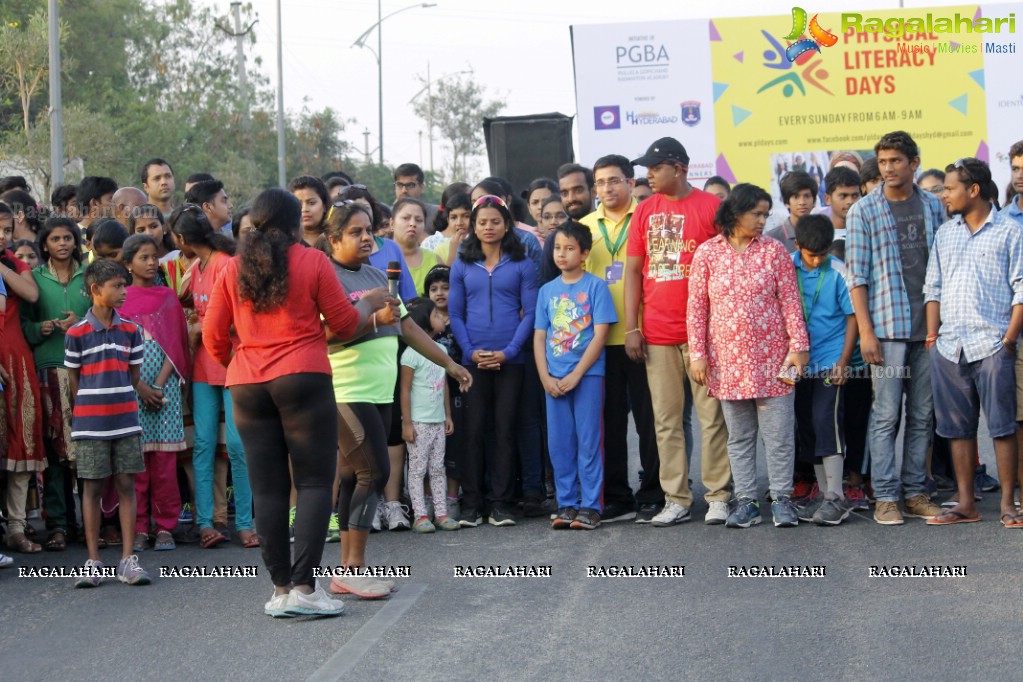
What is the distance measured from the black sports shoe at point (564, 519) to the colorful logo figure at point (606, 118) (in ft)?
26.5

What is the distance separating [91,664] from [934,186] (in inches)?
317

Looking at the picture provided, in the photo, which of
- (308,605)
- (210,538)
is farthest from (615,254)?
(308,605)

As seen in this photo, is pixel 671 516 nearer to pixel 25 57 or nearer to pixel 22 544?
pixel 22 544

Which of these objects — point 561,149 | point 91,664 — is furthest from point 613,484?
point 561,149

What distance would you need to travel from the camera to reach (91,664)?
5.81 meters

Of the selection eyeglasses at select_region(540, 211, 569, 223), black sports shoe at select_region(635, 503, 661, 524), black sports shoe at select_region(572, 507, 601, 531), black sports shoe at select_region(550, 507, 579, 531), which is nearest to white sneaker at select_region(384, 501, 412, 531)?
black sports shoe at select_region(550, 507, 579, 531)

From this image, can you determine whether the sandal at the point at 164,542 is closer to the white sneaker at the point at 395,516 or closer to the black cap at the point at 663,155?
the white sneaker at the point at 395,516

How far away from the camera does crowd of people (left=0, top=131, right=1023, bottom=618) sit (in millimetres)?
8188

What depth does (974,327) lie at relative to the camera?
8.18 meters

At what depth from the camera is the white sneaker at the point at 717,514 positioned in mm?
8539

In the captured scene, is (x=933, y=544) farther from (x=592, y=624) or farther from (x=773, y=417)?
(x=592, y=624)

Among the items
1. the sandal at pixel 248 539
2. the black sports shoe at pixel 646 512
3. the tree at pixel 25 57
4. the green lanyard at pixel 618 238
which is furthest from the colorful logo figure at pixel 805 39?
the tree at pixel 25 57

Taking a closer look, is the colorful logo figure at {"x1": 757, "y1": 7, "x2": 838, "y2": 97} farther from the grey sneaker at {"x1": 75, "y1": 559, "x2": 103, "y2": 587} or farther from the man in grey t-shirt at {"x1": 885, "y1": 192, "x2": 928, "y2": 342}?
the grey sneaker at {"x1": 75, "y1": 559, "x2": 103, "y2": 587}

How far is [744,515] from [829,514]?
528 mm
